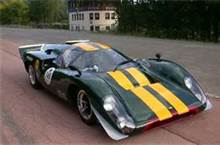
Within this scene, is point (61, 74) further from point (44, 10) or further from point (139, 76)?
point (44, 10)

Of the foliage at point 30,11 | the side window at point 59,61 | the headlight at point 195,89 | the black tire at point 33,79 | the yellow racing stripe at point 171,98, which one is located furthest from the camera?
the foliage at point 30,11

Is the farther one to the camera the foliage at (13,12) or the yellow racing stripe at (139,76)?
the foliage at (13,12)

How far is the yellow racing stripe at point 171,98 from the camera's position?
4328 millimetres

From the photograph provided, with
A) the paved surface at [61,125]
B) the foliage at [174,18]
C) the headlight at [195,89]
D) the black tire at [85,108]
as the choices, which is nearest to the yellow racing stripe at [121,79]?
the black tire at [85,108]

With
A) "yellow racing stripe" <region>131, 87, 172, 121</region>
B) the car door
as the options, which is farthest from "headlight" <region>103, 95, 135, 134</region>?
the car door

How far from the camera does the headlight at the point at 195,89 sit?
470 centimetres

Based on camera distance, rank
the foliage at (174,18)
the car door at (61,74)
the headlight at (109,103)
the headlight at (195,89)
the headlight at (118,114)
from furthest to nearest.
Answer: the foliage at (174,18)
the car door at (61,74)
the headlight at (195,89)
the headlight at (109,103)
the headlight at (118,114)

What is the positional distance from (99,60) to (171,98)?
1519mm

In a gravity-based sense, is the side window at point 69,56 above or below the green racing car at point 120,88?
above

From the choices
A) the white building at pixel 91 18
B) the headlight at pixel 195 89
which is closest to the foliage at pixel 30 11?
the white building at pixel 91 18

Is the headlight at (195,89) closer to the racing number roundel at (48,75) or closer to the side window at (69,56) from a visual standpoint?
the side window at (69,56)

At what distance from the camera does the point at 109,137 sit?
4207 millimetres

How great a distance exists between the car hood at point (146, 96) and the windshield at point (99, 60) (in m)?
0.33

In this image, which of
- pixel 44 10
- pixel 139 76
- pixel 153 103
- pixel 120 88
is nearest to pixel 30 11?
pixel 44 10
